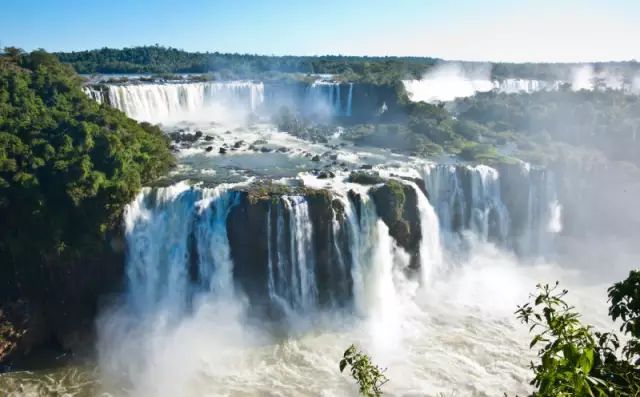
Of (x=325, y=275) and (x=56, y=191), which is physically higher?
(x=56, y=191)

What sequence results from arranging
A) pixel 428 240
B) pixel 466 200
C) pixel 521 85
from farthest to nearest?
1. pixel 521 85
2. pixel 466 200
3. pixel 428 240

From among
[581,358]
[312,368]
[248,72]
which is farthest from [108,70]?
[581,358]

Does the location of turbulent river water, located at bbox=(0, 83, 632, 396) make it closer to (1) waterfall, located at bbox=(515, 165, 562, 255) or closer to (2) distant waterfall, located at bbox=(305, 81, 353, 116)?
(1) waterfall, located at bbox=(515, 165, 562, 255)

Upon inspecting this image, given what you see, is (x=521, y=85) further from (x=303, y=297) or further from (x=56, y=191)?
(x=56, y=191)

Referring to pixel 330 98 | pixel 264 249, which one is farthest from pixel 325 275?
pixel 330 98

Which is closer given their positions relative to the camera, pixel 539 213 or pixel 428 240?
pixel 428 240

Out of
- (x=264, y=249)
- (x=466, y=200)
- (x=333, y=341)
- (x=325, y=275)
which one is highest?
(x=466, y=200)

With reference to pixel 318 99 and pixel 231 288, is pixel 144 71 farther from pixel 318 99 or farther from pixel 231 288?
pixel 231 288

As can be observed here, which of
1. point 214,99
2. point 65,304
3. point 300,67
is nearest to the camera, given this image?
point 65,304
